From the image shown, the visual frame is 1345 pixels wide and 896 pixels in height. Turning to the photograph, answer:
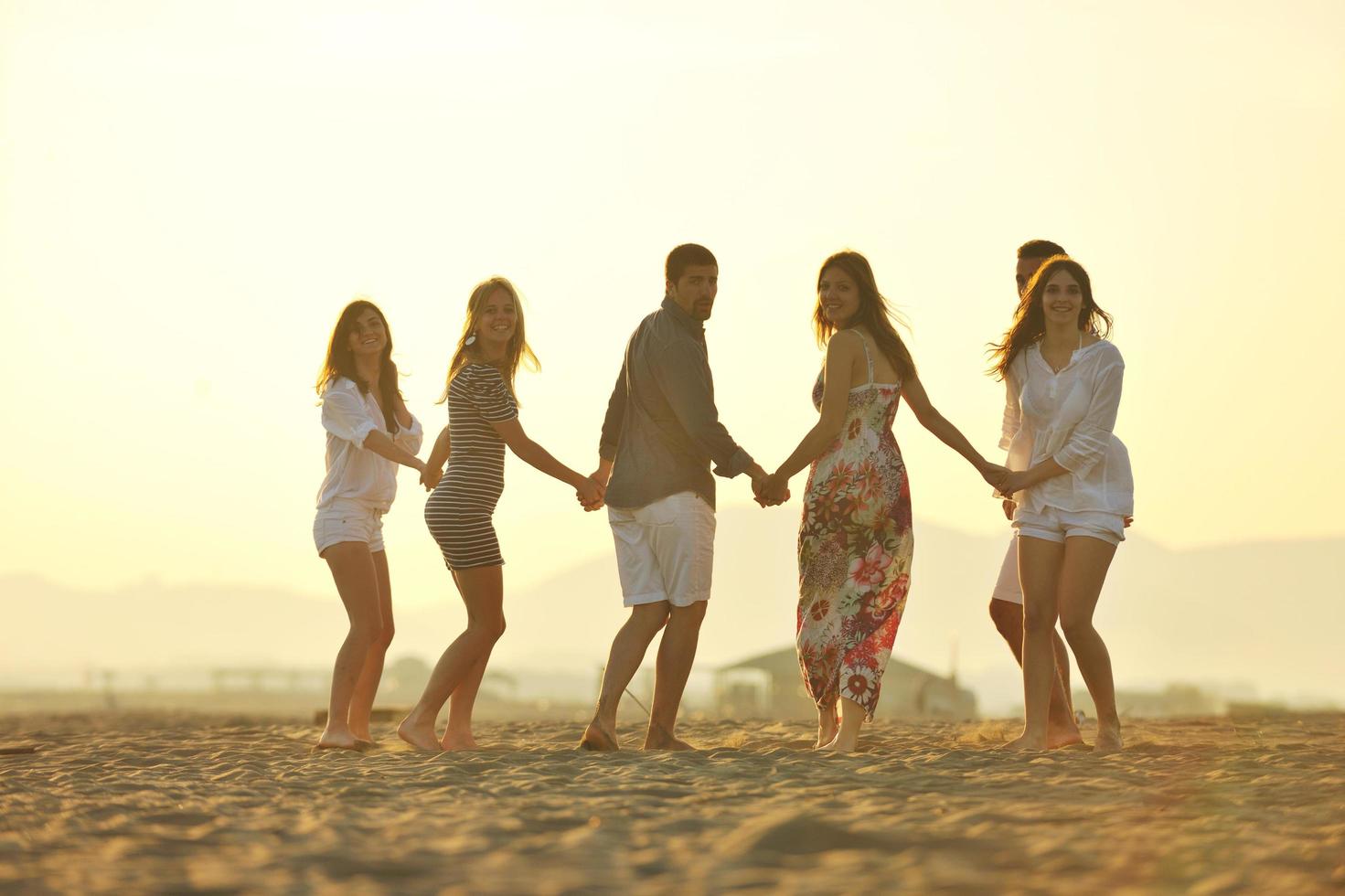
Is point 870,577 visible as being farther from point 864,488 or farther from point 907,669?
point 907,669

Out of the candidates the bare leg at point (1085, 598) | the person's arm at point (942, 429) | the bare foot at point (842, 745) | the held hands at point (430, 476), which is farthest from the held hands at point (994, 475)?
the held hands at point (430, 476)

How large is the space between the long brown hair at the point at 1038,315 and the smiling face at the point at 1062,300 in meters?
0.03

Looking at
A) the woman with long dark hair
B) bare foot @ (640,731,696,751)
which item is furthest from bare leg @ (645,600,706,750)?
the woman with long dark hair

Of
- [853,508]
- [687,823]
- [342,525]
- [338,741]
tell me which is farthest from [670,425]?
[687,823]

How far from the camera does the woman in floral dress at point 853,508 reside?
24.5 feet

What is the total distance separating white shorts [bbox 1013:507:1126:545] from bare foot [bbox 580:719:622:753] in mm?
2124

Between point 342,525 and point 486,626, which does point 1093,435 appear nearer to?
point 486,626

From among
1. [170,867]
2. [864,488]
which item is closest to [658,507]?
[864,488]

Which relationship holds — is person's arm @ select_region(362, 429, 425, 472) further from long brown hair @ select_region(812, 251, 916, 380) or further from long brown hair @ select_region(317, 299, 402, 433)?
long brown hair @ select_region(812, 251, 916, 380)

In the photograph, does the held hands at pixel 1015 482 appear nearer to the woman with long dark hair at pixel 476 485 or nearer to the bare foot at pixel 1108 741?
the bare foot at pixel 1108 741

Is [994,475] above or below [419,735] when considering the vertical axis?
above

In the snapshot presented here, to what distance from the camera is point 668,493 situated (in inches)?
295

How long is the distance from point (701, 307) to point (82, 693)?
92.6 m

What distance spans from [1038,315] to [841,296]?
964 millimetres
